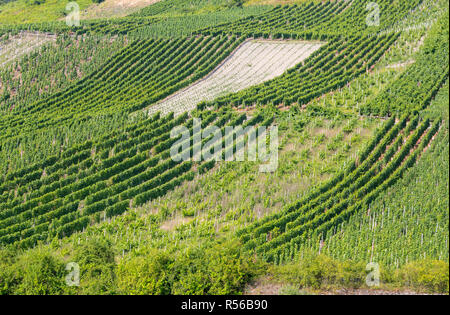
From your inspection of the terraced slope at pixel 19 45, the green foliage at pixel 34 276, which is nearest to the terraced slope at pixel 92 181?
the green foliage at pixel 34 276

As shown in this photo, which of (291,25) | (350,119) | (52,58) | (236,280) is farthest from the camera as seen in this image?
(291,25)

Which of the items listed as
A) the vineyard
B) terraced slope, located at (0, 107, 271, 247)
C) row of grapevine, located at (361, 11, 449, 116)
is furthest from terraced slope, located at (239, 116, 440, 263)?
terraced slope, located at (0, 107, 271, 247)

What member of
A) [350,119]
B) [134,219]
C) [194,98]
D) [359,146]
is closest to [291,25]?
[194,98]

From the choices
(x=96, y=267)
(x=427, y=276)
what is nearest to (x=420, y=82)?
(x=427, y=276)

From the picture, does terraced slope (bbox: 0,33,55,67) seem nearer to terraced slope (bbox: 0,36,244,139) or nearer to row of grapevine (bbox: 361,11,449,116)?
terraced slope (bbox: 0,36,244,139)
